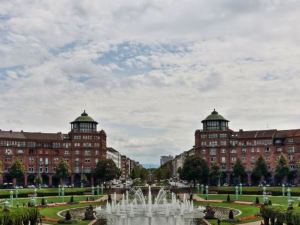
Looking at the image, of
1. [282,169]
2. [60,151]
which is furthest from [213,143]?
[60,151]

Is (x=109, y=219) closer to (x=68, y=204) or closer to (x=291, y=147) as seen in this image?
(x=68, y=204)

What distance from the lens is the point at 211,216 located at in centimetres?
5388

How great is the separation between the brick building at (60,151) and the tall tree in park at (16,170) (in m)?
9.77

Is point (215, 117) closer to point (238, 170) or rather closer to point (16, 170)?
point (238, 170)

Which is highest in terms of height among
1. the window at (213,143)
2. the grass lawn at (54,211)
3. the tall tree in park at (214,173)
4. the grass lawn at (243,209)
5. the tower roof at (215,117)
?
the tower roof at (215,117)

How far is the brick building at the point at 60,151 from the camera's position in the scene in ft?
432

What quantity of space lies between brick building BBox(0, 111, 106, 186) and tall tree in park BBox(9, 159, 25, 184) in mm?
9772

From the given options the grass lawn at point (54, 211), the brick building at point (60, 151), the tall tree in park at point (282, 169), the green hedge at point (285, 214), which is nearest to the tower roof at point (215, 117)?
the tall tree in park at point (282, 169)

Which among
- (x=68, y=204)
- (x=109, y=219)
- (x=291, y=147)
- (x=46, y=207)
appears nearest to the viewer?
(x=109, y=219)

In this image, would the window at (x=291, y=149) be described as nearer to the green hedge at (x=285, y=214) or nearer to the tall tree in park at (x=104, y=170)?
the tall tree in park at (x=104, y=170)

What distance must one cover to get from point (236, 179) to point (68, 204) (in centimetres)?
6617

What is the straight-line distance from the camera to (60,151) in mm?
134375

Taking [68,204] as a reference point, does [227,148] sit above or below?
above

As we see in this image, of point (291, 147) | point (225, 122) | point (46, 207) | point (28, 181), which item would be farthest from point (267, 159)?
point (46, 207)
